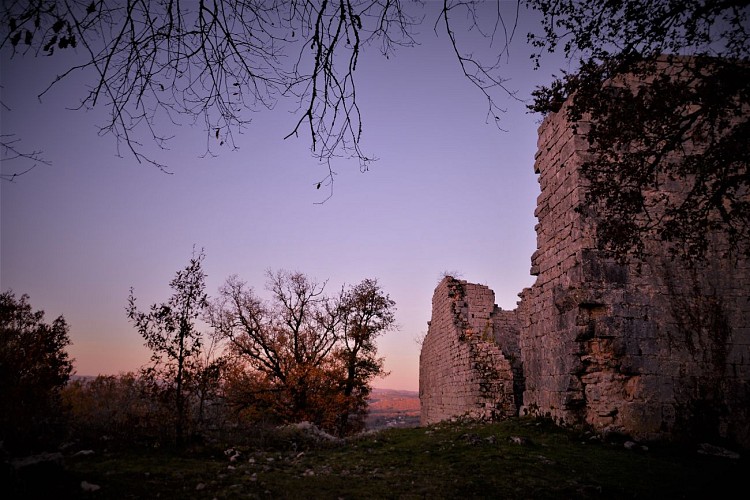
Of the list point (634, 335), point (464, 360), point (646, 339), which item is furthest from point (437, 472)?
point (464, 360)

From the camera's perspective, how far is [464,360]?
12.4 metres

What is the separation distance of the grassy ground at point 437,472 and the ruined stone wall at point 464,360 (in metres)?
4.56

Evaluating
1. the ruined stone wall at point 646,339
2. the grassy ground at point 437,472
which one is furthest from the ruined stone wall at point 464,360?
the grassy ground at point 437,472

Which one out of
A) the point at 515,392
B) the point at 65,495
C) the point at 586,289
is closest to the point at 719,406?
the point at 586,289

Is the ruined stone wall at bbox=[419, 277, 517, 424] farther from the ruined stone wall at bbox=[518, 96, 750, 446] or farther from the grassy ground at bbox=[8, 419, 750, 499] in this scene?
the grassy ground at bbox=[8, 419, 750, 499]

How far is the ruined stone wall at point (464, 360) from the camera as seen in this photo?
11281mm

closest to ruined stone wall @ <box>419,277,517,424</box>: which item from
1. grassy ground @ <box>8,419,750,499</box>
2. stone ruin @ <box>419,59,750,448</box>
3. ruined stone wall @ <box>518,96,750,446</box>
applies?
stone ruin @ <box>419,59,750,448</box>

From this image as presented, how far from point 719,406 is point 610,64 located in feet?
17.4

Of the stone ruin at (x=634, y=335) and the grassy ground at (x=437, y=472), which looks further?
the stone ruin at (x=634, y=335)

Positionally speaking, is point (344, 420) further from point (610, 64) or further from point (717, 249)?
point (610, 64)

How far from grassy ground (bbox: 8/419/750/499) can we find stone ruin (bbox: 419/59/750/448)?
0.57 meters

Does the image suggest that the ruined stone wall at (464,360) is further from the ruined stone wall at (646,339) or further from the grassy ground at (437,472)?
the grassy ground at (437,472)

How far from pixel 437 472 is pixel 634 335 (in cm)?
397

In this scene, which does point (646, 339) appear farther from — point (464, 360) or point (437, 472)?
point (464, 360)
